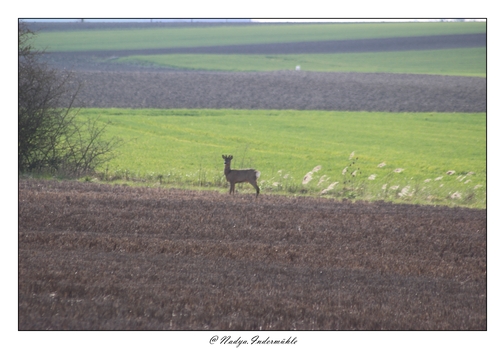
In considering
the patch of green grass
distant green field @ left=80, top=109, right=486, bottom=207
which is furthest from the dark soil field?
the patch of green grass

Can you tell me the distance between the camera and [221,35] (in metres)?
85.8

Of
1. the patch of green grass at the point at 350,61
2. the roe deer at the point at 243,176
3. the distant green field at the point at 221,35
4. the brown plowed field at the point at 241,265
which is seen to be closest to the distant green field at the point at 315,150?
the roe deer at the point at 243,176

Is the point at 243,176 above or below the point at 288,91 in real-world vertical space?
below

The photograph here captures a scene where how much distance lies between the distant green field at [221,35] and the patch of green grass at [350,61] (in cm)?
473

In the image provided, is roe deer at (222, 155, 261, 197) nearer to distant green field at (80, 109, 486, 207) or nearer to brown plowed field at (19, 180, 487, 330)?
brown plowed field at (19, 180, 487, 330)

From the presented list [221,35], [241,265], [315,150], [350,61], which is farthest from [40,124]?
[221,35]

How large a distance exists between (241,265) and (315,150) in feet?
70.9

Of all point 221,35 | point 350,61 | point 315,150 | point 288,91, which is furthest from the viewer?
point 221,35

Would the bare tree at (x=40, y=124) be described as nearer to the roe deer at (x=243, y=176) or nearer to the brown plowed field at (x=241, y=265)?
the roe deer at (x=243, y=176)

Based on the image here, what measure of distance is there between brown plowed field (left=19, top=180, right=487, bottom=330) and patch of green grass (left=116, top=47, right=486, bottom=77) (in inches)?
1872

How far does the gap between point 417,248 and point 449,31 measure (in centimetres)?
5490

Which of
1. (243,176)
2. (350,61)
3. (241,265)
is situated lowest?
(241,265)

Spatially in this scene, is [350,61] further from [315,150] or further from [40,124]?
[40,124]
